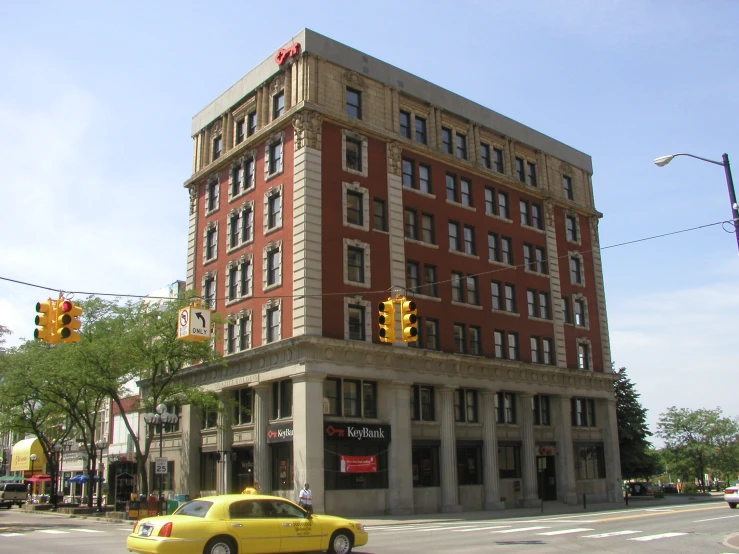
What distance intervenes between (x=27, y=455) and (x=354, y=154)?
52556 mm

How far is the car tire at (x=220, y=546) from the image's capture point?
643 inches

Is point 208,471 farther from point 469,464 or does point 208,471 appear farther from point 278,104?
point 278,104

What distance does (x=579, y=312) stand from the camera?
58188mm

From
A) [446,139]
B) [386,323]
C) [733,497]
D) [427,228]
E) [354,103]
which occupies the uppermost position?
[354,103]

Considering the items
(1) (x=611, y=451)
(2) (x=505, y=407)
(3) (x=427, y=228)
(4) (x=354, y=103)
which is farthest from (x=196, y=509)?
(1) (x=611, y=451)

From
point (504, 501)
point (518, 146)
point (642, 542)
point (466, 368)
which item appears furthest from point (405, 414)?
point (518, 146)

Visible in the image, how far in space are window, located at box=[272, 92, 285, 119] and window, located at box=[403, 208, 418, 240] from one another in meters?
9.86

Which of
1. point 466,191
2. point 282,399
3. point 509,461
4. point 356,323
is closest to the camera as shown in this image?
point 282,399

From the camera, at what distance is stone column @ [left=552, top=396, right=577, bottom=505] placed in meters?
52.1

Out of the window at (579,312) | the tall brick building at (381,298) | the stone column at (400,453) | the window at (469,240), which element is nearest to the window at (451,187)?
the tall brick building at (381,298)

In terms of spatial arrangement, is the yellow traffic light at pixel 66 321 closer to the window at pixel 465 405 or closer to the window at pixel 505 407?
the window at pixel 465 405

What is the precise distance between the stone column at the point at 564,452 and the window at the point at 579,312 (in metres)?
6.84

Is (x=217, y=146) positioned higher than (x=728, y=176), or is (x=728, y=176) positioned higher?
(x=217, y=146)

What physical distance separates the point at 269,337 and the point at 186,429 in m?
10.8
